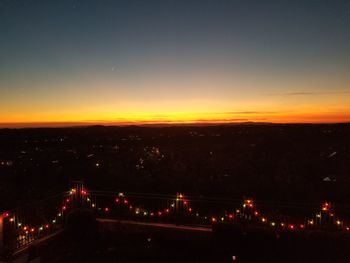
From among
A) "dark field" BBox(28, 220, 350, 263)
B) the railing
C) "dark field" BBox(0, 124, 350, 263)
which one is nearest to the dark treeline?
"dark field" BBox(0, 124, 350, 263)

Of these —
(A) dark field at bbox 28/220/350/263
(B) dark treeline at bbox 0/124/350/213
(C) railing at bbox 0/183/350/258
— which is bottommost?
(B) dark treeline at bbox 0/124/350/213

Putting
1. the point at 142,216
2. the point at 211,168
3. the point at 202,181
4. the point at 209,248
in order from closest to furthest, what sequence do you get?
the point at 209,248
the point at 142,216
the point at 202,181
the point at 211,168

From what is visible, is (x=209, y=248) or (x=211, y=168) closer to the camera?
(x=209, y=248)

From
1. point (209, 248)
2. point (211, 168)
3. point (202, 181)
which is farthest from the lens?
point (211, 168)

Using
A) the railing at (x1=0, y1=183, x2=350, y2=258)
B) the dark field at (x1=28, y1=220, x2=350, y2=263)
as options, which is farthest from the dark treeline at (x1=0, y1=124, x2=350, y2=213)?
the dark field at (x1=28, y1=220, x2=350, y2=263)

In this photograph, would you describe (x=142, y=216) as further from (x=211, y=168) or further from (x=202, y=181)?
(x=211, y=168)

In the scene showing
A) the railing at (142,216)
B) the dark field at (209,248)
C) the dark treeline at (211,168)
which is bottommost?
the dark treeline at (211,168)

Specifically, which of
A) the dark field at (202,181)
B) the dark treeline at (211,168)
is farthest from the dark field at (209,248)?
the dark treeline at (211,168)

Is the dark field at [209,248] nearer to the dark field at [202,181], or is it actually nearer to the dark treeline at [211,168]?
the dark field at [202,181]

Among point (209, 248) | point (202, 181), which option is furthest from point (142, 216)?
point (202, 181)

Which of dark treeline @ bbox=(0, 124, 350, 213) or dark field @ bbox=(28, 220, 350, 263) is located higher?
dark field @ bbox=(28, 220, 350, 263)

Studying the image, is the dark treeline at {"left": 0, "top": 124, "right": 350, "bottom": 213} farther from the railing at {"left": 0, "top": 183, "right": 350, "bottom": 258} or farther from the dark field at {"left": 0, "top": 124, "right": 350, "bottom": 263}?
the railing at {"left": 0, "top": 183, "right": 350, "bottom": 258}

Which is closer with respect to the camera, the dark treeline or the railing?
the railing
